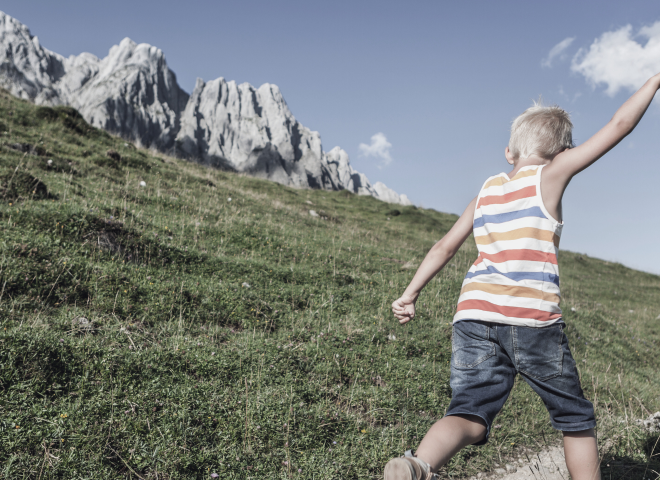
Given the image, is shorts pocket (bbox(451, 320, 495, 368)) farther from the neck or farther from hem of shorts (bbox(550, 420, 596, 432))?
the neck

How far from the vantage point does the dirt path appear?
13.2 feet

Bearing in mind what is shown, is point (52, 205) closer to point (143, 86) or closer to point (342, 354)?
point (342, 354)

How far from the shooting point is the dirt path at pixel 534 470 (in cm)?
404

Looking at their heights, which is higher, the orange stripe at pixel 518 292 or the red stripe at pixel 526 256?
the red stripe at pixel 526 256

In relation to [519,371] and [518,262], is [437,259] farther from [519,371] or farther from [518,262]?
[519,371]

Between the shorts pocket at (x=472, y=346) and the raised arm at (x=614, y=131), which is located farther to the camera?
the shorts pocket at (x=472, y=346)

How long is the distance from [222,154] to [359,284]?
170m

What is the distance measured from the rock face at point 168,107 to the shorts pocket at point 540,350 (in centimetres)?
10462

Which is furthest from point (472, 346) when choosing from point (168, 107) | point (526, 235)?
point (168, 107)

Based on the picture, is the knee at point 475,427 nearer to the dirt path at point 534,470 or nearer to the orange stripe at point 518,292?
the orange stripe at point 518,292

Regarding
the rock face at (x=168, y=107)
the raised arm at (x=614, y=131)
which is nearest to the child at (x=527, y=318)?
the raised arm at (x=614, y=131)

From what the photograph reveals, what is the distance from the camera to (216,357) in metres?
4.77

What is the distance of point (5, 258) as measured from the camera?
5.46 meters

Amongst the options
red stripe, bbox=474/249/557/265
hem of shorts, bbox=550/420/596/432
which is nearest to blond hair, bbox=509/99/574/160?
red stripe, bbox=474/249/557/265
